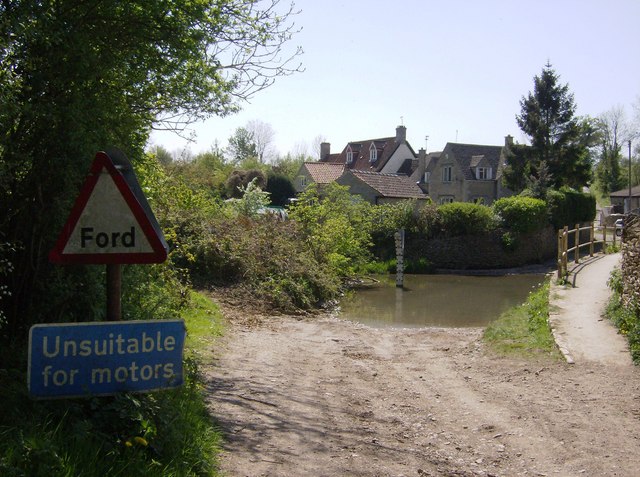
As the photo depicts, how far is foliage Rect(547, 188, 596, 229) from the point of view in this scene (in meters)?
40.6

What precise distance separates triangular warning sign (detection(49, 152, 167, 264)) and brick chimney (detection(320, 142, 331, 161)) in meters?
75.7

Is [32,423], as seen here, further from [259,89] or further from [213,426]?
[259,89]

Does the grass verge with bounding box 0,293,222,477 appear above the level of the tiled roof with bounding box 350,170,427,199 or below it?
below

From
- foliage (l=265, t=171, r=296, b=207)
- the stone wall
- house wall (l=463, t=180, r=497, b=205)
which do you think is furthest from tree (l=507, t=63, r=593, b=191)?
the stone wall

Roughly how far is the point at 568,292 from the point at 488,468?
11495 millimetres

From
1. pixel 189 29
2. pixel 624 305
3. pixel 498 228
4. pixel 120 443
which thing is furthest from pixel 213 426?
pixel 498 228

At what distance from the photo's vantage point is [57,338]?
166 inches

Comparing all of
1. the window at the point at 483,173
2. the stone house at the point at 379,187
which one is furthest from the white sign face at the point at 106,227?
the window at the point at 483,173

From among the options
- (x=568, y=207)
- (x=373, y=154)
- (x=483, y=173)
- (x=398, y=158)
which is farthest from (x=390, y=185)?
(x=373, y=154)

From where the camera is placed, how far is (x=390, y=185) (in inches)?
1801

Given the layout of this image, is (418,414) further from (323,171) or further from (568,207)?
(323,171)

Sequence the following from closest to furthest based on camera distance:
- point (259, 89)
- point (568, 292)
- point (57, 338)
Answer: point (57, 338), point (259, 89), point (568, 292)

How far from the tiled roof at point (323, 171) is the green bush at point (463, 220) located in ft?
69.7

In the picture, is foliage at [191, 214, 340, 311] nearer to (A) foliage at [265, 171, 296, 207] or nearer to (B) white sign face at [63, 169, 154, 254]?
(B) white sign face at [63, 169, 154, 254]
